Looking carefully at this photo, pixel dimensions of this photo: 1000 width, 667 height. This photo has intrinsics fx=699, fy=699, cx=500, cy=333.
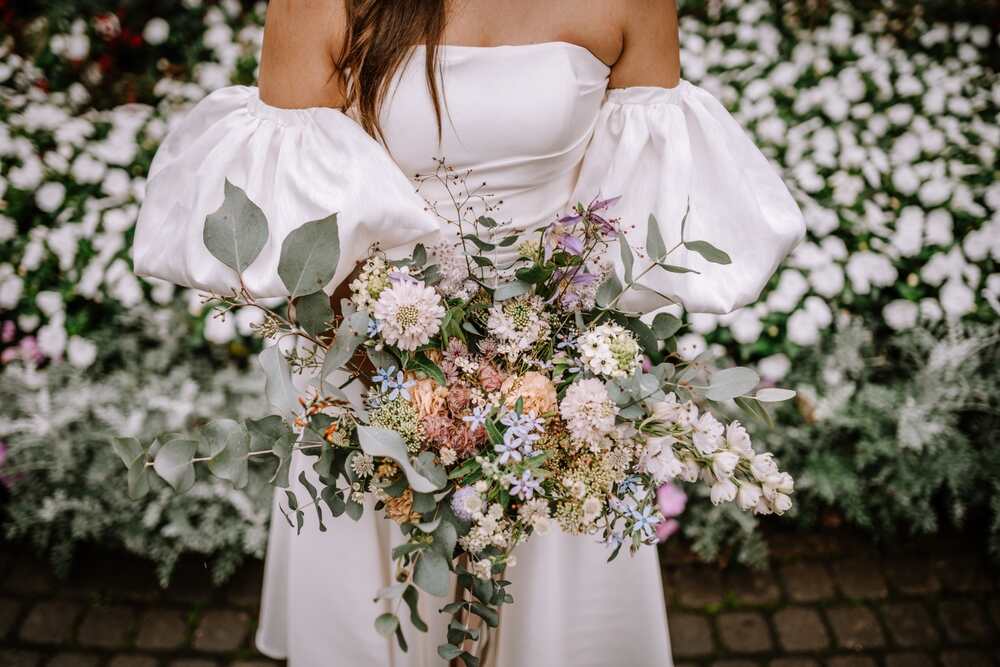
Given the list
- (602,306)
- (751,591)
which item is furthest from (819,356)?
(602,306)

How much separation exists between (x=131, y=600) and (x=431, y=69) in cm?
222

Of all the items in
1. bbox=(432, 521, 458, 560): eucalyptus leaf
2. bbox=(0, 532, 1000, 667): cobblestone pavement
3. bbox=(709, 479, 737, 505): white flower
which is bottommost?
bbox=(0, 532, 1000, 667): cobblestone pavement

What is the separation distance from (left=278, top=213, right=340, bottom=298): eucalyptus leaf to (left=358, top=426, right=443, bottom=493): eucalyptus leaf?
22cm

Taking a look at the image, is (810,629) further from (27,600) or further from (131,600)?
(27,600)

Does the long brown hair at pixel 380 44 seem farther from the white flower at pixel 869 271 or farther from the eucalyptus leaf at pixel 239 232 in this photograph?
the white flower at pixel 869 271

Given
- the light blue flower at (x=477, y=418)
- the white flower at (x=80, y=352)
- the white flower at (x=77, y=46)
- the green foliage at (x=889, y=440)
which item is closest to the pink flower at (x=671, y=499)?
the green foliage at (x=889, y=440)

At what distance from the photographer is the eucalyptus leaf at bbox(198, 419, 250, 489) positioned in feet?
3.10

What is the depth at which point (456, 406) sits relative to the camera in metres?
1.00

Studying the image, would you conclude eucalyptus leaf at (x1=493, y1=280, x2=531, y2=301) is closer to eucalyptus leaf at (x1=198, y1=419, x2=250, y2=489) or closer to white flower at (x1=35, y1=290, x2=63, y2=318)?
eucalyptus leaf at (x1=198, y1=419, x2=250, y2=489)

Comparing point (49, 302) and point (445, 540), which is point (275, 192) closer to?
point (445, 540)

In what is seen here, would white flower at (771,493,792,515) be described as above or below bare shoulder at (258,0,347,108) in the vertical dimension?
below

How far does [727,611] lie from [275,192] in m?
2.17

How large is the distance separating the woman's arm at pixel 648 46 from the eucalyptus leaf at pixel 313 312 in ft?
2.92

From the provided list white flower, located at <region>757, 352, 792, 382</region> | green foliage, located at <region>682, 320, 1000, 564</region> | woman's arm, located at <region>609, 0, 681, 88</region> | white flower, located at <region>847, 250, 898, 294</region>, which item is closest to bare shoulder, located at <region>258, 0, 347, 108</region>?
woman's arm, located at <region>609, 0, 681, 88</region>
